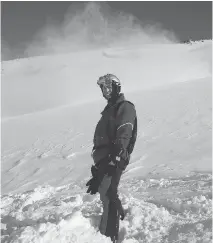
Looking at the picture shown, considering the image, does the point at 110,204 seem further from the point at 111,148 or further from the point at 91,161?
the point at 91,161

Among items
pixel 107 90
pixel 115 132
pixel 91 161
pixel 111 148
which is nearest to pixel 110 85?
pixel 107 90

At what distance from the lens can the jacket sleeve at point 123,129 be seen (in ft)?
11.3

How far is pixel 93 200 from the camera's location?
5.04 meters

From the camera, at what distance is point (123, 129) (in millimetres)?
3512

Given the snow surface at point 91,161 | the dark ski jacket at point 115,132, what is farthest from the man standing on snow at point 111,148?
the snow surface at point 91,161

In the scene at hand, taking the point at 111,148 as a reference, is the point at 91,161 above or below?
below

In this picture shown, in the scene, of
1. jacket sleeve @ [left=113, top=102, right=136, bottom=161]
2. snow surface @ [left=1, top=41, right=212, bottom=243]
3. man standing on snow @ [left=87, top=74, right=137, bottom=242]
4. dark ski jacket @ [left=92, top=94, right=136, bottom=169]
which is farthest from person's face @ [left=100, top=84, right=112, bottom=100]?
snow surface @ [left=1, top=41, right=212, bottom=243]

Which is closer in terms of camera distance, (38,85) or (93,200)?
(93,200)

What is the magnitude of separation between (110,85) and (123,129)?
546mm

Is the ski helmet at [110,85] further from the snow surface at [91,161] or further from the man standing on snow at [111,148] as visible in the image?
the snow surface at [91,161]

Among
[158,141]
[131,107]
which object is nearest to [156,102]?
[158,141]

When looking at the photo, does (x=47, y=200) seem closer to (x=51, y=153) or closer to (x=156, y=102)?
(x=51, y=153)

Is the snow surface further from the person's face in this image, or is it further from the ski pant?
the person's face

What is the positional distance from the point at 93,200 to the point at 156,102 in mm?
10534
